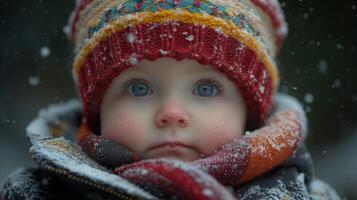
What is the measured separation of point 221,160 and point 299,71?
68.8 inches

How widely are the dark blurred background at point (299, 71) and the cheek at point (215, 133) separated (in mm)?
1422

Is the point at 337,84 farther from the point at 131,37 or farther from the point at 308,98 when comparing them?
the point at 131,37

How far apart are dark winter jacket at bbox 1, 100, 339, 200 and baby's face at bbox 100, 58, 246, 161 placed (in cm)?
13

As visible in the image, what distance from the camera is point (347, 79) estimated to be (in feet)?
10.5

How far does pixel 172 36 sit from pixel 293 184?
485 mm

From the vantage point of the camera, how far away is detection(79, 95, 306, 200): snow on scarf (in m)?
1.32

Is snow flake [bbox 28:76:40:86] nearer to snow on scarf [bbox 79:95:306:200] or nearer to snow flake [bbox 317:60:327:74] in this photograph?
snow flake [bbox 317:60:327:74]

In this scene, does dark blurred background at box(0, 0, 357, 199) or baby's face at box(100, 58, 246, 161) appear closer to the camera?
baby's face at box(100, 58, 246, 161)

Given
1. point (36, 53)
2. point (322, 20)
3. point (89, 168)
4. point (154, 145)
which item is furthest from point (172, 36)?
point (36, 53)

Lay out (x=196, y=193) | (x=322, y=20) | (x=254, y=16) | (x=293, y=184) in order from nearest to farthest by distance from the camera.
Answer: (x=196, y=193) < (x=293, y=184) < (x=254, y=16) < (x=322, y=20)

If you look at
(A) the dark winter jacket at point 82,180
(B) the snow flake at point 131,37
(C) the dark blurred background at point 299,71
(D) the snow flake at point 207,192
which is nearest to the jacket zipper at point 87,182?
(A) the dark winter jacket at point 82,180

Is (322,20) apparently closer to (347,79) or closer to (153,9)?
(347,79)

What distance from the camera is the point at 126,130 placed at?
1.70 metres

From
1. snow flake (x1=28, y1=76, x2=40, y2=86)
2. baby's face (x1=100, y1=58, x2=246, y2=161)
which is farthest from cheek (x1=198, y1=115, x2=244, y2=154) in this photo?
snow flake (x1=28, y1=76, x2=40, y2=86)
